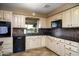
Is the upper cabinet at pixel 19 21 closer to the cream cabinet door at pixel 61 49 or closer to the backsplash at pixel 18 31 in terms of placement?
the backsplash at pixel 18 31

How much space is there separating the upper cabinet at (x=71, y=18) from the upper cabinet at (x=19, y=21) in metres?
1.71

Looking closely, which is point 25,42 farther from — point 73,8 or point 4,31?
point 73,8

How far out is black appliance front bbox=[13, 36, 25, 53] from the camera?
3.13 meters

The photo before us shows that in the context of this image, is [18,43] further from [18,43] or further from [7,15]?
[7,15]

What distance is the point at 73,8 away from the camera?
229cm

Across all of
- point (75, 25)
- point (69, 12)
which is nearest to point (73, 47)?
point (75, 25)

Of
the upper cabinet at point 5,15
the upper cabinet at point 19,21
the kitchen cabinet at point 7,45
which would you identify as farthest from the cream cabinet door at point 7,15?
the kitchen cabinet at point 7,45

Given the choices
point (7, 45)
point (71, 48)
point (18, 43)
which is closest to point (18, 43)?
point (18, 43)

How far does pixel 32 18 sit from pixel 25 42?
123cm

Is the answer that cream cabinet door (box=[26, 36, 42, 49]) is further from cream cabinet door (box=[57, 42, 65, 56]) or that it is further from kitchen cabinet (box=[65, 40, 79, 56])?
kitchen cabinet (box=[65, 40, 79, 56])

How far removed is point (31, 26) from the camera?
162 inches

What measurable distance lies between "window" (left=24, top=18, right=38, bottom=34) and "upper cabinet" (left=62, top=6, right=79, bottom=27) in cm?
172

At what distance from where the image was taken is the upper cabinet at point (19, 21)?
3.42m

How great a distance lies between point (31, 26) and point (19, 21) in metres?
0.78
